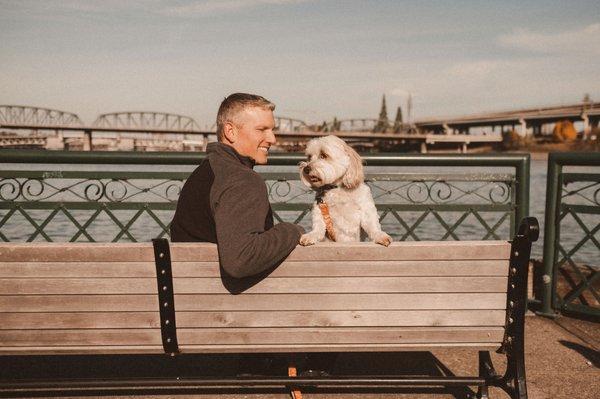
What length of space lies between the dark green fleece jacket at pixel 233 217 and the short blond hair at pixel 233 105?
0.72ft

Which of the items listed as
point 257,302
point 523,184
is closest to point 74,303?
point 257,302

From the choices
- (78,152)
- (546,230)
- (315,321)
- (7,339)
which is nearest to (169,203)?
(78,152)

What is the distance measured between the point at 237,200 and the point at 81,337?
36.5 inches

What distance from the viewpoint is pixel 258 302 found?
2219 mm

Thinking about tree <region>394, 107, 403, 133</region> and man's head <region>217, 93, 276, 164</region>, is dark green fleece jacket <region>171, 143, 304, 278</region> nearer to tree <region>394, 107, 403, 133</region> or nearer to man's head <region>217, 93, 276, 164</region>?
man's head <region>217, 93, 276, 164</region>

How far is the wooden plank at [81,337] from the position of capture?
2236 millimetres

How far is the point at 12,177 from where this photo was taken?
434 cm

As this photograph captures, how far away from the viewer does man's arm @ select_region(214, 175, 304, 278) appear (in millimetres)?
2053

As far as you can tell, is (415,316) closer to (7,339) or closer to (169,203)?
(7,339)

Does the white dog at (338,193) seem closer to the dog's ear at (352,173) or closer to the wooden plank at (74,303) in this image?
the dog's ear at (352,173)

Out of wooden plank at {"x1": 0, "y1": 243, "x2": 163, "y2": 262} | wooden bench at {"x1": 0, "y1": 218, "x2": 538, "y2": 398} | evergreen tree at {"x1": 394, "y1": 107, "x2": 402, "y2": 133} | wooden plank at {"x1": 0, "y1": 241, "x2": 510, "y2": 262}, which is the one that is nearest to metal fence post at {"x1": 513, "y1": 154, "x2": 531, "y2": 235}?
wooden bench at {"x1": 0, "y1": 218, "x2": 538, "y2": 398}

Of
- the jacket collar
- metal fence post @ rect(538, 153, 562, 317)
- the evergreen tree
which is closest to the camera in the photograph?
the jacket collar

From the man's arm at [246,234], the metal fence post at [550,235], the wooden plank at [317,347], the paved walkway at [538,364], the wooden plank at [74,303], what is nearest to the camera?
the man's arm at [246,234]

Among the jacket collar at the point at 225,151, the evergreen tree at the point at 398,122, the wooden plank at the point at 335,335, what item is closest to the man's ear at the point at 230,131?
the jacket collar at the point at 225,151
